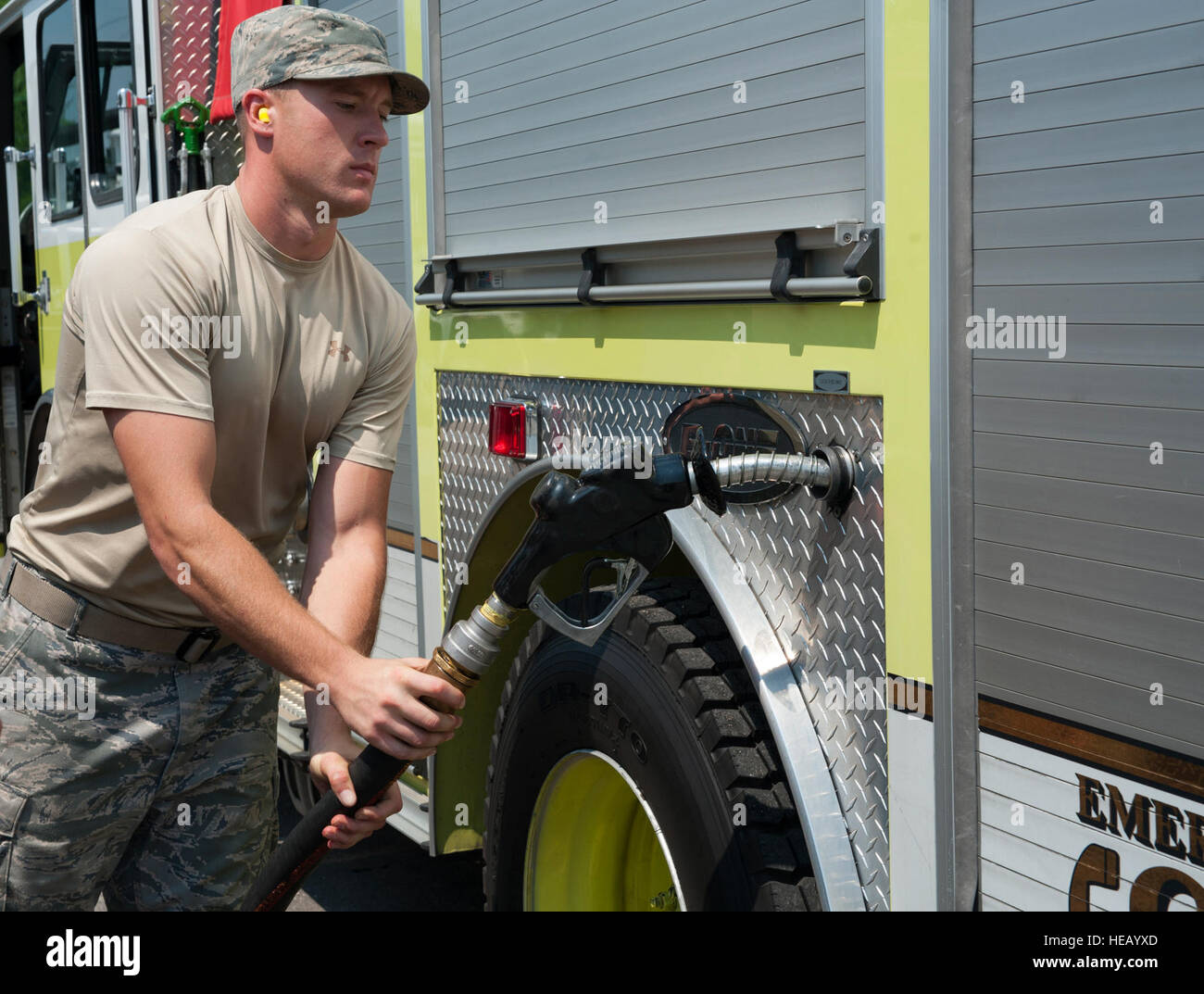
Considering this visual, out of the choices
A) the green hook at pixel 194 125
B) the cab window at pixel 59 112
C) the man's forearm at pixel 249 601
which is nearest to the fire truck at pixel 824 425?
the man's forearm at pixel 249 601

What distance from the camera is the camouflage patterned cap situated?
1.99m

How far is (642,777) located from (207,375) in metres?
1.05

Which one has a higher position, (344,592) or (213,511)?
(213,511)

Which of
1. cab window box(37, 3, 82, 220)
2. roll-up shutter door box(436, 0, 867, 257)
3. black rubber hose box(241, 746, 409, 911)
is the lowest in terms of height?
black rubber hose box(241, 746, 409, 911)

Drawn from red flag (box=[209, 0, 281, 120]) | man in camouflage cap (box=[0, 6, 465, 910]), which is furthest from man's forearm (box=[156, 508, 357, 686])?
red flag (box=[209, 0, 281, 120])

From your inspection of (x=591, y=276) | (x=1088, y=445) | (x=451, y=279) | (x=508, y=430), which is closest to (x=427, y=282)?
(x=451, y=279)

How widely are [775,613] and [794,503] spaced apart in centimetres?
19

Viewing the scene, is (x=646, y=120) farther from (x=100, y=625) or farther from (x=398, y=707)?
(x=100, y=625)

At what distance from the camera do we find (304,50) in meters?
1.99

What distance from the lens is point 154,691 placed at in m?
2.25

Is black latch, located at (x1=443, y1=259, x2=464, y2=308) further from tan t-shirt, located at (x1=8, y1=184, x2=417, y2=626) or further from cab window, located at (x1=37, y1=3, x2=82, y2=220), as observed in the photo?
cab window, located at (x1=37, y1=3, x2=82, y2=220)

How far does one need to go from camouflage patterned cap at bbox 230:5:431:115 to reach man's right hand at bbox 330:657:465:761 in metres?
0.94

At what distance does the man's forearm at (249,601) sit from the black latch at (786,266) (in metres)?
0.86
